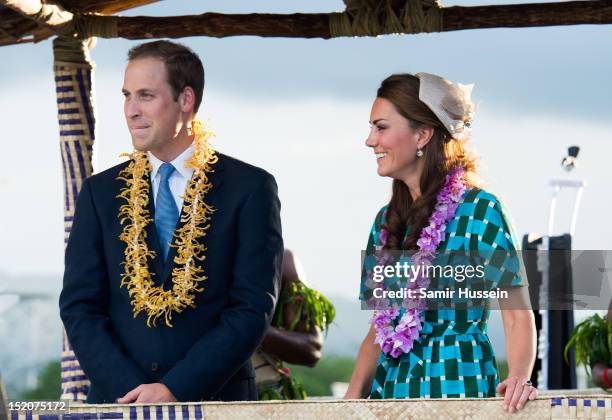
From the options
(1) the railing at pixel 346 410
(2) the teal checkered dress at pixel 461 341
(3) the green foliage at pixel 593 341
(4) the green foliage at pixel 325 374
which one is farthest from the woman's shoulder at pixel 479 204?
(4) the green foliage at pixel 325 374

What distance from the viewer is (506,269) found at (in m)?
3.17

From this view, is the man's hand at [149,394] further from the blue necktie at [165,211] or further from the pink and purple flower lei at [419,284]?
the pink and purple flower lei at [419,284]

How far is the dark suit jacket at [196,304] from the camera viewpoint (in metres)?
3.09

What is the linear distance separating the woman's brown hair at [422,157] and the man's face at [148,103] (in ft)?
1.86

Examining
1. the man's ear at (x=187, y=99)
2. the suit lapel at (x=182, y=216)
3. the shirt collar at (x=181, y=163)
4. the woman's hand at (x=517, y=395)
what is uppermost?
the man's ear at (x=187, y=99)

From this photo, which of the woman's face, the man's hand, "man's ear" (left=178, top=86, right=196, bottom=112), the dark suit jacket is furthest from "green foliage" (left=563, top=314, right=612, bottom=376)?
the man's hand

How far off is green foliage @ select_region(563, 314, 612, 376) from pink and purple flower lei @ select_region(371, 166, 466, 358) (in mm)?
2432

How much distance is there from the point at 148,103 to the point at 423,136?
70cm

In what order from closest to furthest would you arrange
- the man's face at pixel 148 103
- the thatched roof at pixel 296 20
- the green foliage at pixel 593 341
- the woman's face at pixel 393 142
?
the man's face at pixel 148 103, the woman's face at pixel 393 142, the thatched roof at pixel 296 20, the green foliage at pixel 593 341

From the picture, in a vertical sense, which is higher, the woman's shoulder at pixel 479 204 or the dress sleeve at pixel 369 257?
the woman's shoulder at pixel 479 204

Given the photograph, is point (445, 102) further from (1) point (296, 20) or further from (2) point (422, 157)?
(1) point (296, 20)

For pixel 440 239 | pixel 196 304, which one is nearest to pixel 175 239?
pixel 196 304

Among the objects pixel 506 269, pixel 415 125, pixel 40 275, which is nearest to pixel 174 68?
pixel 415 125

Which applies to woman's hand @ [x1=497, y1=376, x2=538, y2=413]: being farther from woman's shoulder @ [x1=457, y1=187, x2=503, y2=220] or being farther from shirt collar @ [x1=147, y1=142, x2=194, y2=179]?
shirt collar @ [x1=147, y1=142, x2=194, y2=179]
